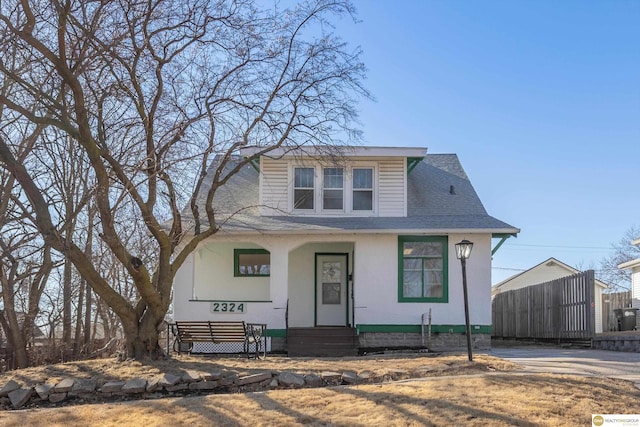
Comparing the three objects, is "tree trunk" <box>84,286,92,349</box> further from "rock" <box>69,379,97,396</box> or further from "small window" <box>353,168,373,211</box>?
"rock" <box>69,379,97,396</box>

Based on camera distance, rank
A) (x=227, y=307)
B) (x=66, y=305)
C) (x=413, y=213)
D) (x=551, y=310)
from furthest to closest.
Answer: (x=66, y=305), (x=551, y=310), (x=413, y=213), (x=227, y=307)

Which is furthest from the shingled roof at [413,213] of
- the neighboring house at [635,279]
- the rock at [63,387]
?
the neighboring house at [635,279]

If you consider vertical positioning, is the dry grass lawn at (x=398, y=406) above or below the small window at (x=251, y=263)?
below

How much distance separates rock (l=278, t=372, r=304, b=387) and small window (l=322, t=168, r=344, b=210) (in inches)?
310

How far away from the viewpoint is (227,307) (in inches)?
600

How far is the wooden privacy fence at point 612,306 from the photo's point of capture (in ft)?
68.3

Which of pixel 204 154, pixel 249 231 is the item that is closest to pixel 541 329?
pixel 249 231

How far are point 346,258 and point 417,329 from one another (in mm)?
2919

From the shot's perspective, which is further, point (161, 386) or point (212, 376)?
point (212, 376)

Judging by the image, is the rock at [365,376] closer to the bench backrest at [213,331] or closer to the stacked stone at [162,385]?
the stacked stone at [162,385]

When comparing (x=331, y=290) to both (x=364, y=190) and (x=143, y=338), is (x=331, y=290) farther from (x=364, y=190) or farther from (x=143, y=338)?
(x=143, y=338)

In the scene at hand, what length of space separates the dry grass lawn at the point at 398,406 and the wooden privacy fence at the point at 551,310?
662 cm

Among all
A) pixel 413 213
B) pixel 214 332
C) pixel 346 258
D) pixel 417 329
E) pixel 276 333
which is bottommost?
pixel 276 333

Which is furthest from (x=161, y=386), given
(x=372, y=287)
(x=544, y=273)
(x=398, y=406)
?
(x=544, y=273)
